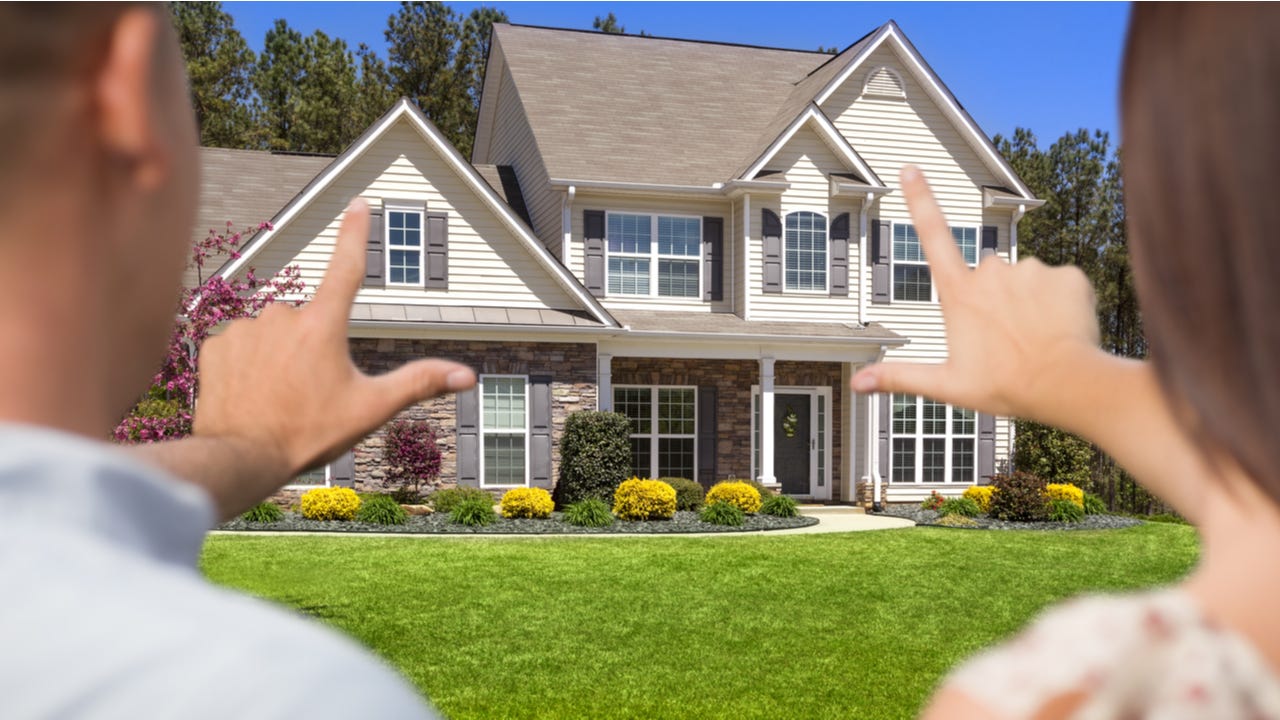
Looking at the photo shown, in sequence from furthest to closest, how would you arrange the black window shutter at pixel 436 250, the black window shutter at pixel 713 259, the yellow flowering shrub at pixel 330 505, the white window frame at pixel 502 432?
the black window shutter at pixel 713 259 → the black window shutter at pixel 436 250 → the white window frame at pixel 502 432 → the yellow flowering shrub at pixel 330 505

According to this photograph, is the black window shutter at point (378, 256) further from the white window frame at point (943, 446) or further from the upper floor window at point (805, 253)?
the white window frame at point (943, 446)

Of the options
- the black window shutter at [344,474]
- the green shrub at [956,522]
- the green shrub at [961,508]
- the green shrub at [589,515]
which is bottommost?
the green shrub at [956,522]

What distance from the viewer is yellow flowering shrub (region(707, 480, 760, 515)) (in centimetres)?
1842

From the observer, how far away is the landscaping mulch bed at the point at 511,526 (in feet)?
52.6

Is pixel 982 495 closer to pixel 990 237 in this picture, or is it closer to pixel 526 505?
pixel 990 237

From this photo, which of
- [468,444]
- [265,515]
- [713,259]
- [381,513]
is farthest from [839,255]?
[265,515]

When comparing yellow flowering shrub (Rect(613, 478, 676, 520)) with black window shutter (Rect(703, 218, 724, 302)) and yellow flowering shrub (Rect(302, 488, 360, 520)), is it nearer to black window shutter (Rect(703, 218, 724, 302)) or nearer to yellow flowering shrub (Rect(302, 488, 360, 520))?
yellow flowering shrub (Rect(302, 488, 360, 520))

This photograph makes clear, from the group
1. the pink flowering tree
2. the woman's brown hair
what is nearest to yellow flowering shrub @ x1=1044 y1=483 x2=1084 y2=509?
the pink flowering tree

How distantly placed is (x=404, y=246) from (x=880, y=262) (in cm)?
928

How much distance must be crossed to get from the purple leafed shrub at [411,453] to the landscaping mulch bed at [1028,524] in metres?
8.21

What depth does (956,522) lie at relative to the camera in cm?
1838

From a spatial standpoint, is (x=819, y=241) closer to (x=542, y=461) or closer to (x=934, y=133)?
(x=934, y=133)

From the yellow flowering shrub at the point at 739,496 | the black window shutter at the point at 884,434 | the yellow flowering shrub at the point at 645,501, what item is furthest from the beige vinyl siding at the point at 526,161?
the black window shutter at the point at 884,434

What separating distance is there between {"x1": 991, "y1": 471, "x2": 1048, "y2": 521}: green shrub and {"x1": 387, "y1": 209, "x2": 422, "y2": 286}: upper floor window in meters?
10.9
